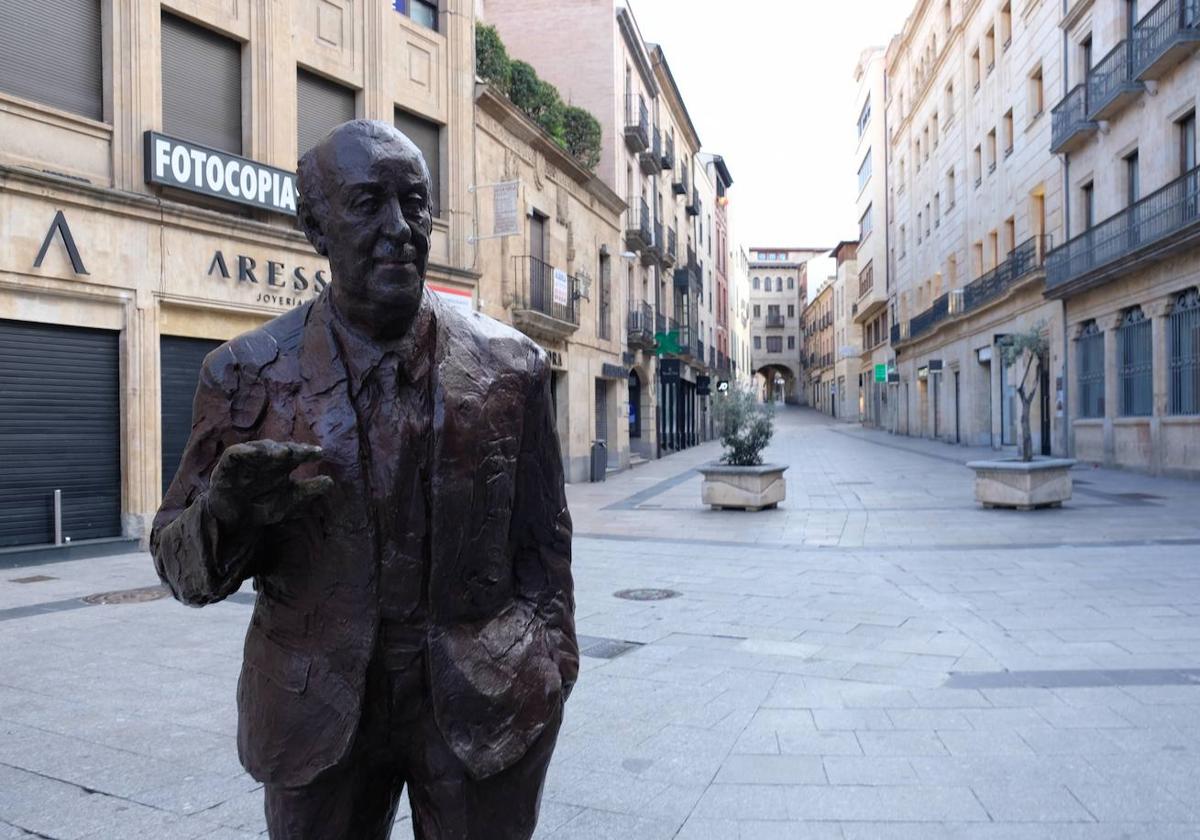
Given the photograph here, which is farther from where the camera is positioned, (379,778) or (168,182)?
(168,182)

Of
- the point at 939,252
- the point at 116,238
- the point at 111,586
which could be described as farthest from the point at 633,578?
the point at 939,252

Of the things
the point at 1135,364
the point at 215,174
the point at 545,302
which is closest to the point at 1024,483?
the point at 1135,364

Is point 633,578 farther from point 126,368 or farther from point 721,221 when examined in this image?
point 721,221

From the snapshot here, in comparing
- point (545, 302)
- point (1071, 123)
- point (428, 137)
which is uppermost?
point (1071, 123)

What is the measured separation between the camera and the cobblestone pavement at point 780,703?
335cm

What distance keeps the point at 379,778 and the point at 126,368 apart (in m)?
10.4

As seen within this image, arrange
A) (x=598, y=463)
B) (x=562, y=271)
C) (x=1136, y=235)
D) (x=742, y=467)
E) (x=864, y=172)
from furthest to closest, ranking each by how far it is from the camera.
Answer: (x=864, y=172) < (x=598, y=463) < (x=562, y=271) < (x=1136, y=235) < (x=742, y=467)

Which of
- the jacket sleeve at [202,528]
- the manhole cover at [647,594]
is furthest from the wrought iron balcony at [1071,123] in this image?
the jacket sleeve at [202,528]

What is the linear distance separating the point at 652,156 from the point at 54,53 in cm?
2284

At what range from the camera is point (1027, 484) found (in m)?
13.4

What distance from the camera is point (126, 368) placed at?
34.7ft

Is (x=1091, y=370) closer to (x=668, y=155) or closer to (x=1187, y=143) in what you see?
(x=1187, y=143)

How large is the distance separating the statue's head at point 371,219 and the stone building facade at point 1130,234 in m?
19.2

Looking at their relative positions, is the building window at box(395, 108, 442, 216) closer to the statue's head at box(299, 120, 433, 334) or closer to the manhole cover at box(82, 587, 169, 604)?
the manhole cover at box(82, 587, 169, 604)
